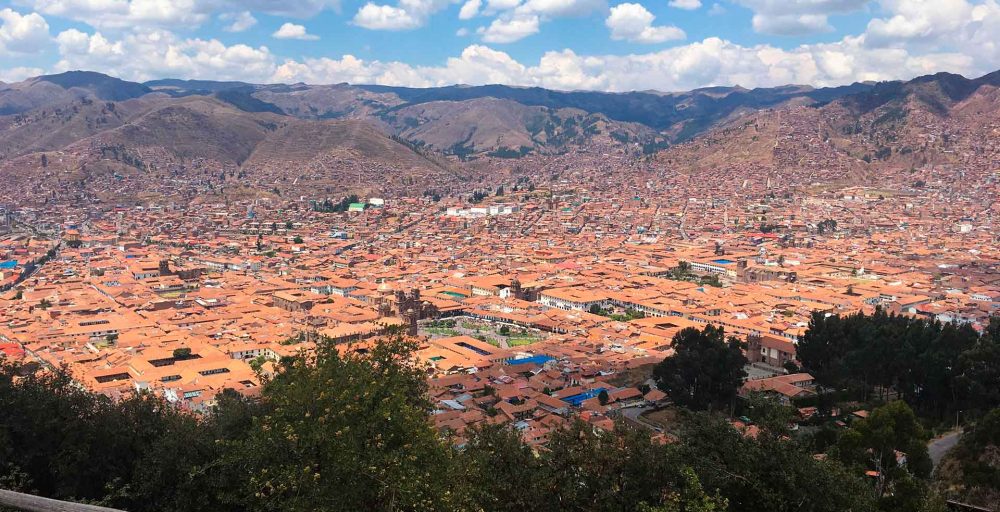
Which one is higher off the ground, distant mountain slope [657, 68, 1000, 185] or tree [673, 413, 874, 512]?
distant mountain slope [657, 68, 1000, 185]

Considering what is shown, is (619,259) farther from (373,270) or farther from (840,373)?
(840,373)

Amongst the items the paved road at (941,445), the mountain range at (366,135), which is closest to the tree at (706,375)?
the paved road at (941,445)

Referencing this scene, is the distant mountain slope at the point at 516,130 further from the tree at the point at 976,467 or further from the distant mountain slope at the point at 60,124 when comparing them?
the tree at the point at 976,467

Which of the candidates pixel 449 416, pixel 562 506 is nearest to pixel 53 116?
pixel 449 416

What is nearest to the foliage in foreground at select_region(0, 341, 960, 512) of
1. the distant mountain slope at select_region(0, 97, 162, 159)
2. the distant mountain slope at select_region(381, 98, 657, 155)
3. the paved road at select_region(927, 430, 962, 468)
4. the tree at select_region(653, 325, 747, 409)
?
the paved road at select_region(927, 430, 962, 468)

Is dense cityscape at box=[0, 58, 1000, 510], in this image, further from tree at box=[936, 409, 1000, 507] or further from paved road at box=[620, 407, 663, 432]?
paved road at box=[620, 407, 663, 432]

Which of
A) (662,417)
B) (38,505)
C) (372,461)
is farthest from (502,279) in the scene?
(38,505)
